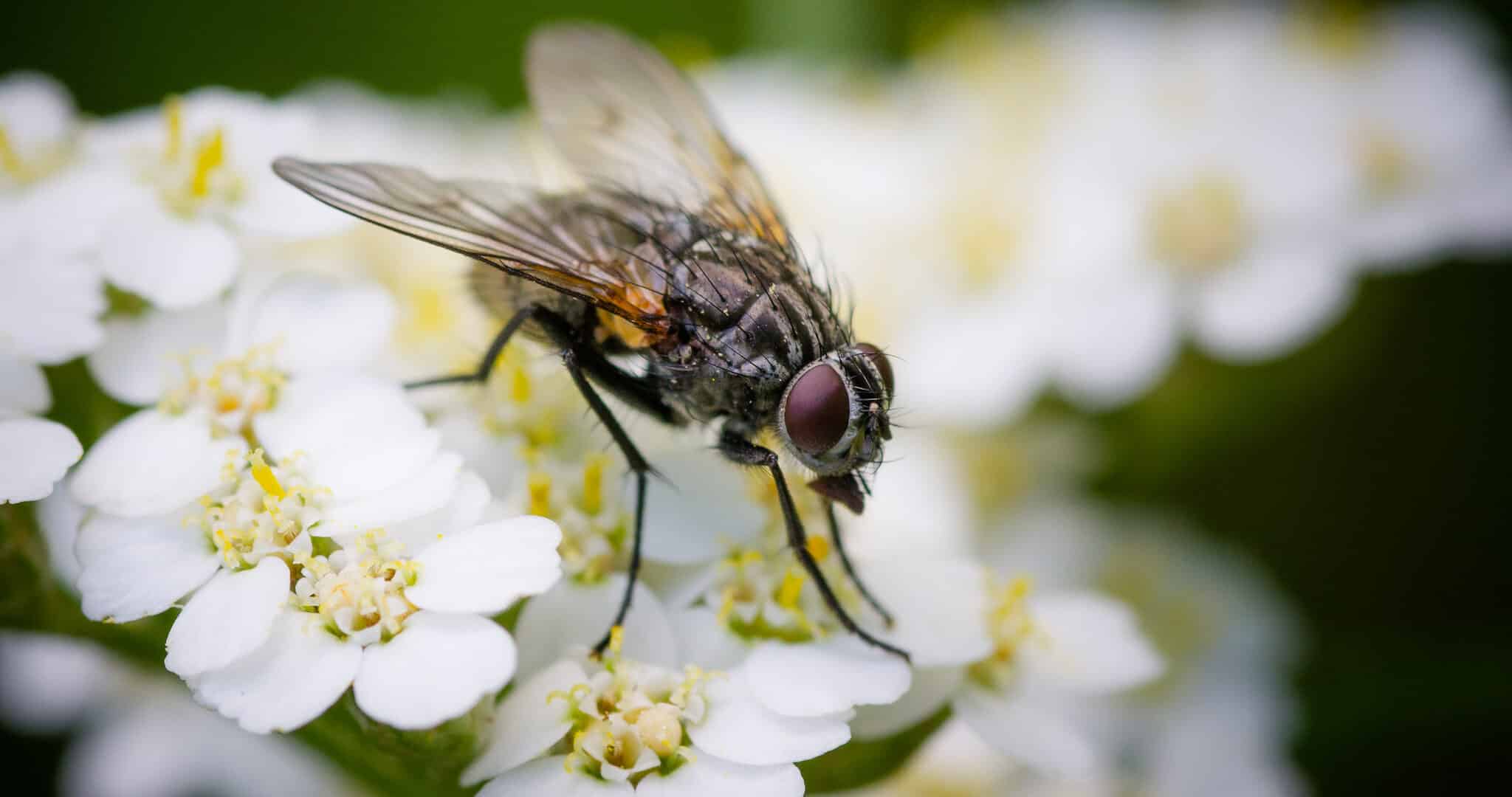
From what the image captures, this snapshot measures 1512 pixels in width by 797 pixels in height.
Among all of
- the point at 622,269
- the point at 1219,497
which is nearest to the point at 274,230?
the point at 622,269

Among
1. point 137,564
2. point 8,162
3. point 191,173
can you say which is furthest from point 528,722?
point 8,162

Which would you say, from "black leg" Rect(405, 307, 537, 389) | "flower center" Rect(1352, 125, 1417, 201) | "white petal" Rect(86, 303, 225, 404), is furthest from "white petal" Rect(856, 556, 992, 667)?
"flower center" Rect(1352, 125, 1417, 201)

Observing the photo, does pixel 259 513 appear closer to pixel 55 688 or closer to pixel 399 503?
pixel 399 503

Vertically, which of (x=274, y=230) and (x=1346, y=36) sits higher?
(x=1346, y=36)

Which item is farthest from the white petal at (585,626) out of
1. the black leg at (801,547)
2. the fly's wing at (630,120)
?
the fly's wing at (630,120)

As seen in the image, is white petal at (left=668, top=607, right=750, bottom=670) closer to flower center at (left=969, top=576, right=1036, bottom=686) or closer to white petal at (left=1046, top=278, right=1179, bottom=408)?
flower center at (left=969, top=576, right=1036, bottom=686)

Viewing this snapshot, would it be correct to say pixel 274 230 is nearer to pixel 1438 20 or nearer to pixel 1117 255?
pixel 1117 255
